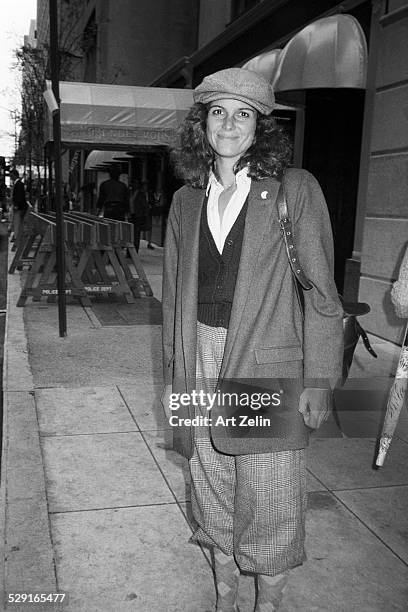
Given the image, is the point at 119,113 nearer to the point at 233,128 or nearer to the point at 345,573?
the point at 233,128

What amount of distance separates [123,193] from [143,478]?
12.2 metres

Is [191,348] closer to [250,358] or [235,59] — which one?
[250,358]

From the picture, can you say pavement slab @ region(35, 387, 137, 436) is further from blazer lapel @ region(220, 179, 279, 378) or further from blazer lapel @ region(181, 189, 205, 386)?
blazer lapel @ region(220, 179, 279, 378)

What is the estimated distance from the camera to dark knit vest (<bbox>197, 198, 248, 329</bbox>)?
251cm

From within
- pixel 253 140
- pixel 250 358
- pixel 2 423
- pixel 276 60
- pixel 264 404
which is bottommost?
pixel 2 423

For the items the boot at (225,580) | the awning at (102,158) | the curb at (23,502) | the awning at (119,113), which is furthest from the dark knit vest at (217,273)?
the awning at (102,158)

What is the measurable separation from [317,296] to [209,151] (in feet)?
2.34

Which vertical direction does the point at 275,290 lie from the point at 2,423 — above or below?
above

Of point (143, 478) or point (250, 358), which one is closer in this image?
point (250, 358)

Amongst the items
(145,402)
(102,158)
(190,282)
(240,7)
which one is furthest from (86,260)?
(102,158)

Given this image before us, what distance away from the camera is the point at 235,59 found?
619 inches

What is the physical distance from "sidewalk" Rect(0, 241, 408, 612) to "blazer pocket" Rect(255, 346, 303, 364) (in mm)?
1144

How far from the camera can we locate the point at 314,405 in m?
2.44

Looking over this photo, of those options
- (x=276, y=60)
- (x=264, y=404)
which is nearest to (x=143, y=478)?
(x=264, y=404)
